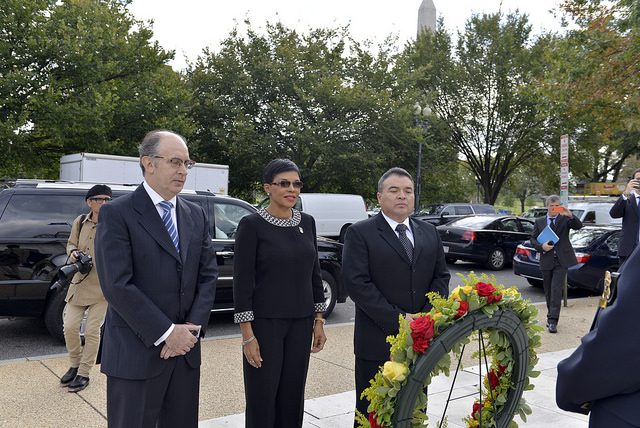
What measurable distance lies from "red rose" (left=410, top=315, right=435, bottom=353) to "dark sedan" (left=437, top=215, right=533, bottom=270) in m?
11.6

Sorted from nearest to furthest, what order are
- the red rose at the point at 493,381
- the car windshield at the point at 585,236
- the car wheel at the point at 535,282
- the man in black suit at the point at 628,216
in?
the red rose at the point at 493,381 → the man in black suit at the point at 628,216 → the car windshield at the point at 585,236 → the car wheel at the point at 535,282

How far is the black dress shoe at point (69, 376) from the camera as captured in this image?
15.3 ft

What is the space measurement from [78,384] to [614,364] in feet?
14.6

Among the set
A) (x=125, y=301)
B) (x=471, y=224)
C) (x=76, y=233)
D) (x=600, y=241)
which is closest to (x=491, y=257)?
(x=471, y=224)

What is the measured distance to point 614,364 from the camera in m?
1.43

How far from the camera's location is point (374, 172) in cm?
2339

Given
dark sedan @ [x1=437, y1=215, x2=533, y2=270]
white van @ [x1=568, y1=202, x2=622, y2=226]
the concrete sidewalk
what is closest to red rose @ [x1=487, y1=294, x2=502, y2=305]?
the concrete sidewalk

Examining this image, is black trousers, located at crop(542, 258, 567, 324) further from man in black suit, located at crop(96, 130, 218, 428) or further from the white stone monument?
the white stone monument

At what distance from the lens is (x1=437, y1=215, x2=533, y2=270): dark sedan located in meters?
13.6

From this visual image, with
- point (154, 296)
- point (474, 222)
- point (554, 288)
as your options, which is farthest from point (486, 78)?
point (154, 296)

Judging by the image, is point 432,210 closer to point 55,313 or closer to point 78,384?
point 55,313

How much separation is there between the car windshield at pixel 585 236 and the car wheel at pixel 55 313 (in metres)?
9.11

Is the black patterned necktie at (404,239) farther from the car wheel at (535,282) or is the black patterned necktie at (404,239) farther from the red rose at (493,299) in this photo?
the car wheel at (535,282)

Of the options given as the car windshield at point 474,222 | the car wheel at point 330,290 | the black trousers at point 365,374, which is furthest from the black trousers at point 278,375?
the car windshield at point 474,222
